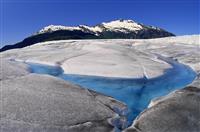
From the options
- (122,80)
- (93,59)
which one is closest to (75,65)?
(93,59)

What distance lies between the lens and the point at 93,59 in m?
16.2

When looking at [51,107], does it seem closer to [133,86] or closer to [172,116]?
[172,116]

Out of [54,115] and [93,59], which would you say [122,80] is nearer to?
[93,59]

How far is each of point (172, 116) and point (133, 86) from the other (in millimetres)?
4185

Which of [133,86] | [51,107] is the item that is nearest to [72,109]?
[51,107]

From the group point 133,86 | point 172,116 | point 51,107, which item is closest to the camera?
point 172,116

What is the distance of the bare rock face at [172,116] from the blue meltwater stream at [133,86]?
0.98 metres

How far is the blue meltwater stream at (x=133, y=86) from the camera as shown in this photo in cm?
1043

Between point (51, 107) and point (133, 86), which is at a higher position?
point (51, 107)

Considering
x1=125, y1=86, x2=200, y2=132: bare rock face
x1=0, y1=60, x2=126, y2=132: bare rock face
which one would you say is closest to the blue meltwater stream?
x1=125, y1=86, x2=200, y2=132: bare rock face

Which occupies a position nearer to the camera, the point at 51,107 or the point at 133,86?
the point at 51,107

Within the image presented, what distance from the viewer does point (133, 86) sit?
11.9m

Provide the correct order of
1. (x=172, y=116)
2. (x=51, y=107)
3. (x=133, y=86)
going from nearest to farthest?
(x=172, y=116) < (x=51, y=107) < (x=133, y=86)

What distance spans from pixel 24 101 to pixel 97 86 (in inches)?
159
